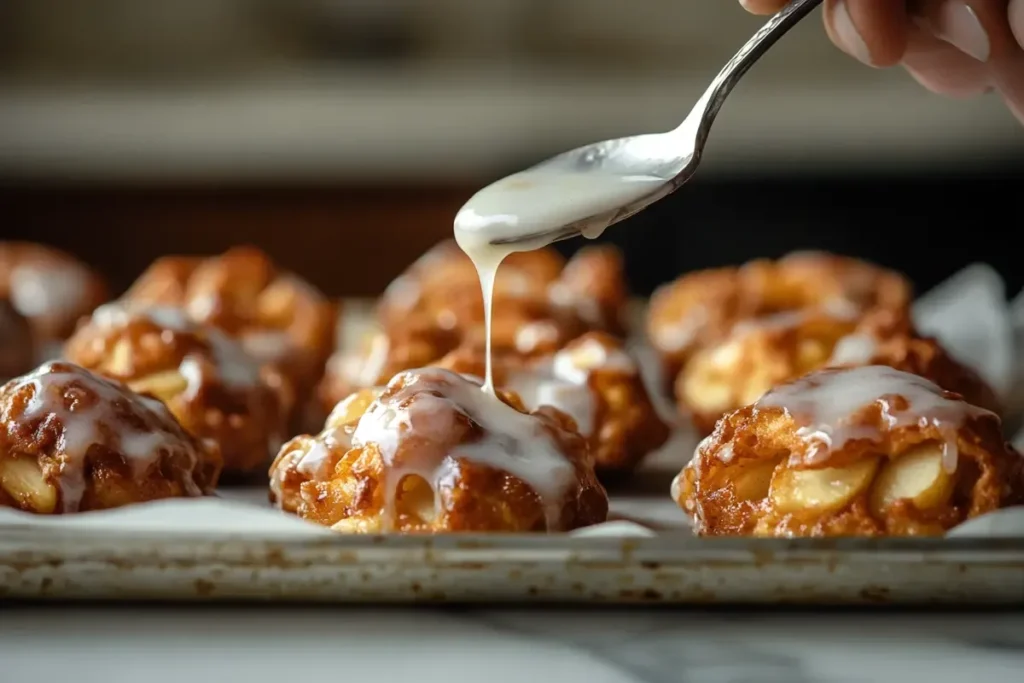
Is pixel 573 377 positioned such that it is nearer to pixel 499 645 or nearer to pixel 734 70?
pixel 734 70

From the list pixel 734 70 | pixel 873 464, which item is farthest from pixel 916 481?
pixel 734 70

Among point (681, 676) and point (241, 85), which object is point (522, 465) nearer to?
point (681, 676)

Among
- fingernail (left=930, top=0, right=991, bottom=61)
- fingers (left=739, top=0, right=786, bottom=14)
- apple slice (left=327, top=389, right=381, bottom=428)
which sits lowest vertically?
apple slice (left=327, top=389, right=381, bottom=428)

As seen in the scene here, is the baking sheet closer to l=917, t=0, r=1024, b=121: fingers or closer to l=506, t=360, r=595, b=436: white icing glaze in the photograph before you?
l=506, t=360, r=595, b=436: white icing glaze

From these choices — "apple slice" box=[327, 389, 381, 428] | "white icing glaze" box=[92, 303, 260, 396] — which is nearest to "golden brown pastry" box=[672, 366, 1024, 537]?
"apple slice" box=[327, 389, 381, 428]

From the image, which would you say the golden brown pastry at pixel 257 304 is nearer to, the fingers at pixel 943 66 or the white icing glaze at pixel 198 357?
the white icing glaze at pixel 198 357

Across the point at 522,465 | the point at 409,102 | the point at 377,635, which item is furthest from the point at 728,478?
the point at 409,102
